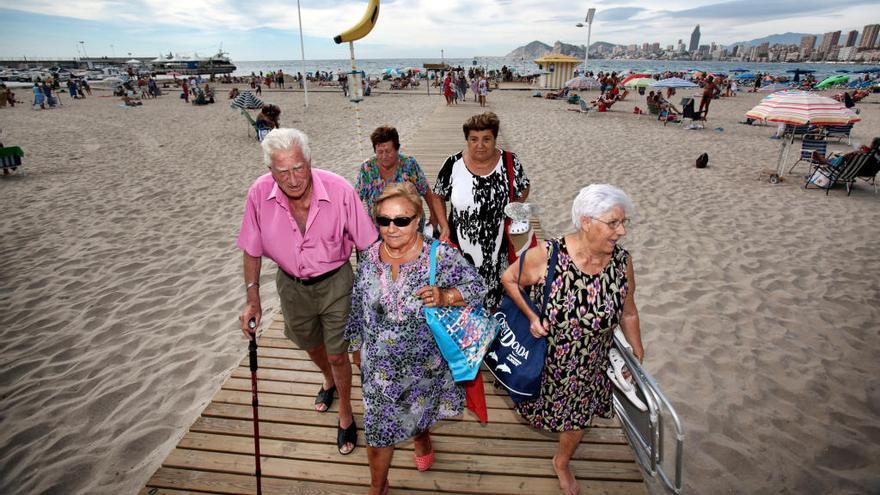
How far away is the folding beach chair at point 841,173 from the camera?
828 centimetres

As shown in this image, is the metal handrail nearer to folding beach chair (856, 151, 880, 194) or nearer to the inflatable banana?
the inflatable banana

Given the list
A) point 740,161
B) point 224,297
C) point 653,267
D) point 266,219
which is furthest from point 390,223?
point 740,161

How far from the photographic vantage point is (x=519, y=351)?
7.34 ft

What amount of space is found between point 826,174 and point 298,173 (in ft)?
36.9

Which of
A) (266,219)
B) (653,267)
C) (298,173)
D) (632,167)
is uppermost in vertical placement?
(298,173)

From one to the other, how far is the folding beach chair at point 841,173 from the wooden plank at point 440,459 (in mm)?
9663

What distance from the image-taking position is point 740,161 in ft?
36.6

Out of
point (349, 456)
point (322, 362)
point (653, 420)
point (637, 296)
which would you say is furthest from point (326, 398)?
point (637, 296)

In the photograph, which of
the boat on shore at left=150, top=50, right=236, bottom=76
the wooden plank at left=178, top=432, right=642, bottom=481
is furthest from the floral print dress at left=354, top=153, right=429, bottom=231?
the boat on shore at left=150, top=50, right=236, bottom=76

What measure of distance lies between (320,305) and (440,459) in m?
1.33

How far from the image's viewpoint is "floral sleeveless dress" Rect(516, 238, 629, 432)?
2053 mm

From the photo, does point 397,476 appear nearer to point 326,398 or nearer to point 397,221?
point 326,398

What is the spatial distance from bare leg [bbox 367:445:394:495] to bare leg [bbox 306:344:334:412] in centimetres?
85

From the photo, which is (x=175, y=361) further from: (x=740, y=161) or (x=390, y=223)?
(x=740, y=161)
